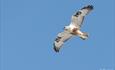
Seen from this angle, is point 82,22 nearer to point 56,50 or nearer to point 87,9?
point 87,9

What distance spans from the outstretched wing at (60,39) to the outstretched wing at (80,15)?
818 millimetres

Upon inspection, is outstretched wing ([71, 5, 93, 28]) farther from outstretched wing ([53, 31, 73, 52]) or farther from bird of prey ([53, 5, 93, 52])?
outstretched wing ([53, 31, 73, 52])

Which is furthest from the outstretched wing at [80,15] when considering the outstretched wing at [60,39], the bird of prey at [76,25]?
the outstretched wing at [60,39]

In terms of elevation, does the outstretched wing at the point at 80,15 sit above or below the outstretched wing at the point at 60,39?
above

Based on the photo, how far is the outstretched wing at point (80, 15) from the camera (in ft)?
58.3

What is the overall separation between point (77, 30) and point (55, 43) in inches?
101

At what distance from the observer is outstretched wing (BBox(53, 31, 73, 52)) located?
18458mm

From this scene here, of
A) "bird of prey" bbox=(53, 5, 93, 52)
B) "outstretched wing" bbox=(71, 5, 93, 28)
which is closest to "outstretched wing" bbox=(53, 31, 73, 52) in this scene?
"bird of prey" bbox=(53, 5, 93, 52)

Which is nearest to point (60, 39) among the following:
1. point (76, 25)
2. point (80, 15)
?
point (76, 25)

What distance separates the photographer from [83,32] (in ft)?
54.7

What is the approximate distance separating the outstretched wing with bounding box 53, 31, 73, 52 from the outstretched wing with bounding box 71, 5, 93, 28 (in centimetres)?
82

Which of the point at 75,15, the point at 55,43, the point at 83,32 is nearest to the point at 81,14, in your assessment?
the point at 75,15

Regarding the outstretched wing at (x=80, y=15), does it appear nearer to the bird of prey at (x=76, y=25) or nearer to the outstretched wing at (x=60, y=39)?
the bird of prey at (x=76, y=25)

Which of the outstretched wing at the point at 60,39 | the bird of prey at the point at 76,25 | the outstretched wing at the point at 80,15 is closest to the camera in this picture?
the bird of prey at the point at 76,25
